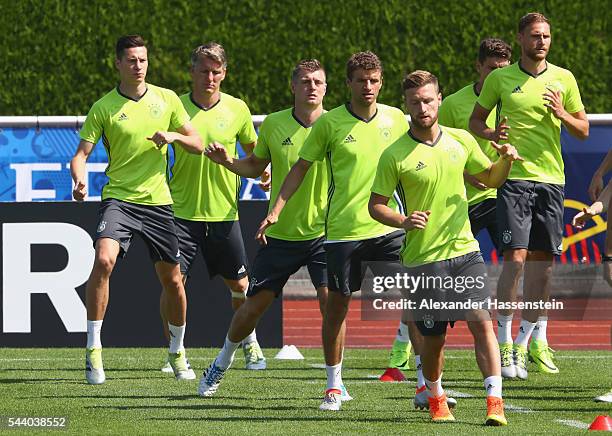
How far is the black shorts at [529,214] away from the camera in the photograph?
11258 millimetres

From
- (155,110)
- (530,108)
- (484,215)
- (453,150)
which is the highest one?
(453,150)

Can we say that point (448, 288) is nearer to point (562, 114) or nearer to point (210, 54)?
point (562, 114)

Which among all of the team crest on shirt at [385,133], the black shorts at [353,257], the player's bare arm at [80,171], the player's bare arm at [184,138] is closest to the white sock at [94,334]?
the player's bare arm at [80,171]

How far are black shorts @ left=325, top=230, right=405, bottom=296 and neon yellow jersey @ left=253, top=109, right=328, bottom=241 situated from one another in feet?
2.21

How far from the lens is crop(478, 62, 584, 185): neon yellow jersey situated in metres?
11.2

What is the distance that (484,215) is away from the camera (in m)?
11.9

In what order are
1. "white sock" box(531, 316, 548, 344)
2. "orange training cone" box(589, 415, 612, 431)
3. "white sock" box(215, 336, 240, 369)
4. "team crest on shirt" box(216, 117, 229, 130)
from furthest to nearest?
"white sock" box(531, 316, 548, 344), "team crest on shirt" box(216, 117, 229, 130), "white sock" box(215, 336, 240, 369), "orange training cone" box(589, 415, 612, 431)

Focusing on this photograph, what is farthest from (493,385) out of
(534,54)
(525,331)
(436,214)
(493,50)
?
(493,50)

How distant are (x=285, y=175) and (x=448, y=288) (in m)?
2.04

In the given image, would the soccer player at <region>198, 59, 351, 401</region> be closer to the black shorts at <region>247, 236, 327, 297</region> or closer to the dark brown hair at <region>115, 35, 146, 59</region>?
the black shorts at <region>247, 236, 327, 297</region>

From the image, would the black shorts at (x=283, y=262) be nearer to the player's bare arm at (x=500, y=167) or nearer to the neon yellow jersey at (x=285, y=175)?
the neon yellow jersey at (x=285, y=175)

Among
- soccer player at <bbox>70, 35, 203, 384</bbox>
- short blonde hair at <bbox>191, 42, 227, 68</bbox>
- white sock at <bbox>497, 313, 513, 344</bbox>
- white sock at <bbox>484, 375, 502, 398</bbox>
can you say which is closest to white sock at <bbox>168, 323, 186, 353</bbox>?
soccer player at <bbox>70, 35, 203, 384</bbox>

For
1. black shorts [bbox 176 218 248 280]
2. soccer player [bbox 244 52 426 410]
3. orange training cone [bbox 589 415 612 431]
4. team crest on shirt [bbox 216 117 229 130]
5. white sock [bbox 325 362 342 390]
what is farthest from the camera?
black shorts [bbox 176 218 248 280]

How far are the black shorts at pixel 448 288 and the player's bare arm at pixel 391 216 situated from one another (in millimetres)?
336
